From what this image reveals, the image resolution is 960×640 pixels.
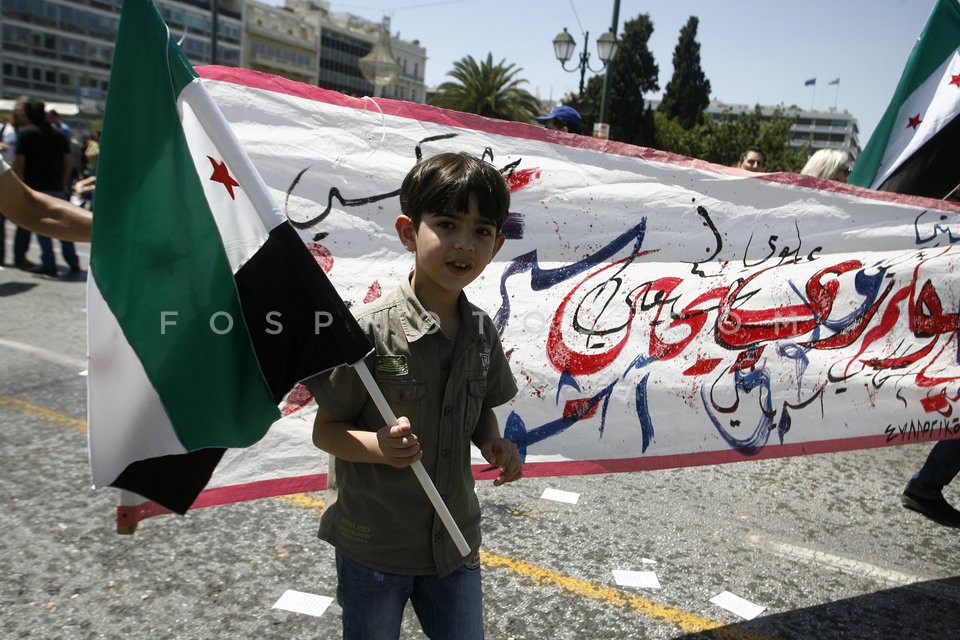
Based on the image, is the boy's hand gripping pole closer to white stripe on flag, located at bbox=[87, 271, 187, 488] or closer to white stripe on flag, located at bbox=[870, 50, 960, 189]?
white stripe on flag, located at bbox=[87, 271, 187, 488]

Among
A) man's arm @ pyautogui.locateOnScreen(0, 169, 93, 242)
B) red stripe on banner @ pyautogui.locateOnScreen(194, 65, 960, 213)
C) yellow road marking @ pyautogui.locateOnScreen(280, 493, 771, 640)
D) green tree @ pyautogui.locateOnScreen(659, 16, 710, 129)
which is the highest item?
green tree @ pyautogui.locateOnScreen(659, 16, 710, 129)

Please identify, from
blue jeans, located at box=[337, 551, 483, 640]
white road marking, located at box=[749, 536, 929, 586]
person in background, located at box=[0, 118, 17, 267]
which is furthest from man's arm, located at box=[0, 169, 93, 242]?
person in background, located at box=[0, 118, 17, 267]

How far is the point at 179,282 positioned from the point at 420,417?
0.70 meters

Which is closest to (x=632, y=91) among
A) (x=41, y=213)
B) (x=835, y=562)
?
(x=835, y=562)

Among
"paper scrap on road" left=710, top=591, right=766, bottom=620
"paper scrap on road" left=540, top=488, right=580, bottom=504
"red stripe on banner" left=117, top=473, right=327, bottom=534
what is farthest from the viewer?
"paper scrap on road" left=540, top=488, right=580, bottom=504

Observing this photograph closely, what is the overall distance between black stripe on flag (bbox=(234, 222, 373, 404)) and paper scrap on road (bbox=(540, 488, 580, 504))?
2380 mm

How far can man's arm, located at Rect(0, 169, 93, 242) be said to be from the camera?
7.59 ft

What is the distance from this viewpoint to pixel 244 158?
1.91 meters

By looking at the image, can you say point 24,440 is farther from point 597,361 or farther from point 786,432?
point 786,432

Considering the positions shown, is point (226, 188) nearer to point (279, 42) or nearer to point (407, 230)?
point (407, 230)

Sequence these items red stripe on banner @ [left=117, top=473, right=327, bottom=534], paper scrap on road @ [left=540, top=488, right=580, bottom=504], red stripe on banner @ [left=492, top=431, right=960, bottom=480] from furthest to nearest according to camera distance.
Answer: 1. paper scrap on road @ [left=540, top=488, right=580, bottom=504]
2. red stripe on banner @ [left=492, top=431, right=960, bottom=480]
3. red stripe on banner @ [left=117, top=473, right=327, bottom=534]

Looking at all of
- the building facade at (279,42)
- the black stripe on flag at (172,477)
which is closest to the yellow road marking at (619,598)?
the black stripe on flag at (172,477)

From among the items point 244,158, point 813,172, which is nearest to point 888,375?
point 813,172

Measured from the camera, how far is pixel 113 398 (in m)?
1.94
